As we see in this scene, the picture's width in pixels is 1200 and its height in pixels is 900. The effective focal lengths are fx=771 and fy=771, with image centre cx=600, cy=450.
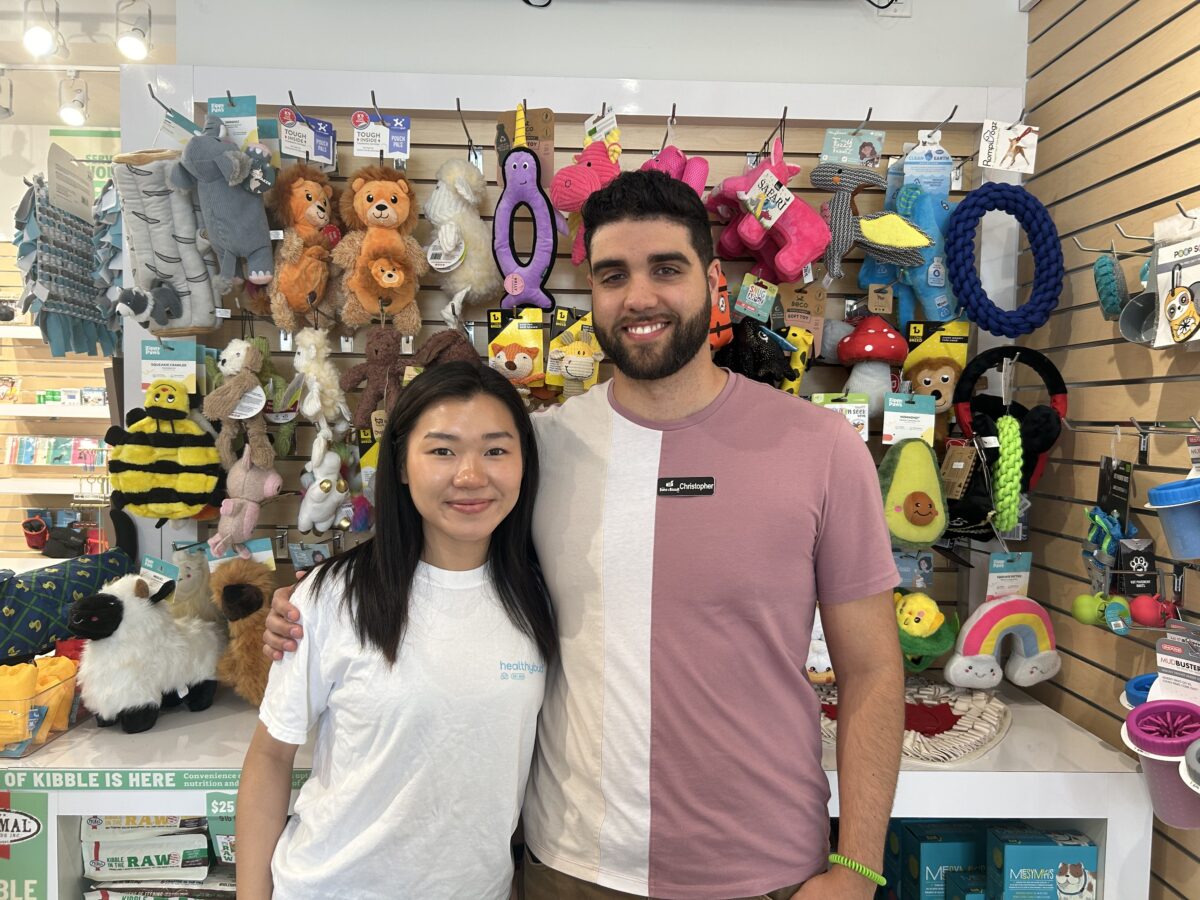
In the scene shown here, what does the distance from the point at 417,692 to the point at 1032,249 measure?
1.95 meters

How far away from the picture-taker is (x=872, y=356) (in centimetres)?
215

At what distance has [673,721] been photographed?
134 cm

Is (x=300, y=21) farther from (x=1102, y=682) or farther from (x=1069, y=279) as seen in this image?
(x=1102, y=682)

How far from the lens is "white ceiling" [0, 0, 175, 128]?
2729 millimetres

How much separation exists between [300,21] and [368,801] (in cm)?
219

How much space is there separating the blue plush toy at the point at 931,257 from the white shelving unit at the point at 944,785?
47.4 inches

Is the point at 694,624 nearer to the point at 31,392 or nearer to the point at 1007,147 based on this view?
the point at 1007,147

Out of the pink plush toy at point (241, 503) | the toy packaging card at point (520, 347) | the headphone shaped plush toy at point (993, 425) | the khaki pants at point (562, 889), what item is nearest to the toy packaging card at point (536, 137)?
the toy packaging card at point (520, 347)

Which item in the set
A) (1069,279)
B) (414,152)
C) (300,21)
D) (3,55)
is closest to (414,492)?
(414,152)

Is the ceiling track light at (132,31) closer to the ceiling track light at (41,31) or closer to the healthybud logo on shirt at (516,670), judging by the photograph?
the ceiling track light at (41,31)

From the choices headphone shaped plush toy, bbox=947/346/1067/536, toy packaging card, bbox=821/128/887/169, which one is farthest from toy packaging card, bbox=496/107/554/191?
headphone shaped plush toy, bbox=947/346/1067/536

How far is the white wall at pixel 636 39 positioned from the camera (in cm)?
231

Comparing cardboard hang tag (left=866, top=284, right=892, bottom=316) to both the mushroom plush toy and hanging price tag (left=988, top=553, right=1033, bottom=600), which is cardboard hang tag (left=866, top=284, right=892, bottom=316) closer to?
the mushroom plush toy

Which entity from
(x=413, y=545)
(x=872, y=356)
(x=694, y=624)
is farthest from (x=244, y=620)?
(x=872, y=356)
